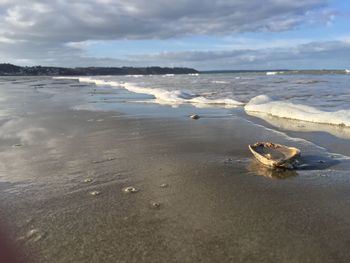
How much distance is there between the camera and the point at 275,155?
7.39 meters

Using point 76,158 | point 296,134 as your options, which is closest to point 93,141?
point 76,158

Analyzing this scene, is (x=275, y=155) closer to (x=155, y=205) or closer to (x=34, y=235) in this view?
(x=155, y=205)

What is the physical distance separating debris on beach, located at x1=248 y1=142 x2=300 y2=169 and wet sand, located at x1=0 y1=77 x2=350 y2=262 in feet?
0.53

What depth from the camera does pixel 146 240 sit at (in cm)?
436

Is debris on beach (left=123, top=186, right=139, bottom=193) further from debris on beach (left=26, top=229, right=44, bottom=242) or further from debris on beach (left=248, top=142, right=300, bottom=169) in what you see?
debris on beach (left=248, top=142, right=300, bottom=169)

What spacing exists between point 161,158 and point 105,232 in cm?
338

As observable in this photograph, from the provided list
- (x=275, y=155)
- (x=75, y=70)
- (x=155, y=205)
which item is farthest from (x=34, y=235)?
(x=75, y=70)

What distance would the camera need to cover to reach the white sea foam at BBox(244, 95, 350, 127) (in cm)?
1219

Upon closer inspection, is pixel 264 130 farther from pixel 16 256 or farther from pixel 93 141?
pixel 16 256

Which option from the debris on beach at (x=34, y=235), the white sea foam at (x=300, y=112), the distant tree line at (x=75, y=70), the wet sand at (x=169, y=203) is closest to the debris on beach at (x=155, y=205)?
the wet sand at (x=169, y=203)

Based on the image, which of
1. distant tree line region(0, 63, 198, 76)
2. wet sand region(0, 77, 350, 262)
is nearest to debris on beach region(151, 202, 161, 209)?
wet sand region(0, 77, 350, 262)

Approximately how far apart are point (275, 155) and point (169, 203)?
8.65 feet

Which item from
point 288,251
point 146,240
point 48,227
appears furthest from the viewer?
point 48,227

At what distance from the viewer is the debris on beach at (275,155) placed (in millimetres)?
6879
